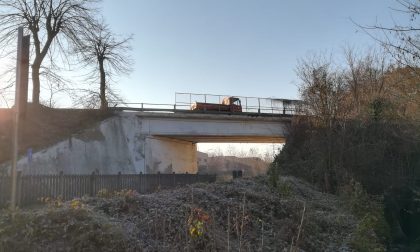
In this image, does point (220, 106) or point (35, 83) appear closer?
point (35, 83)

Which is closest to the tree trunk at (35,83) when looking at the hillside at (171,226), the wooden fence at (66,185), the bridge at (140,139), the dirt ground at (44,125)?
the dirt ground at (44,125)

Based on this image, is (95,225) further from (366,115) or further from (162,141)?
(162,141)

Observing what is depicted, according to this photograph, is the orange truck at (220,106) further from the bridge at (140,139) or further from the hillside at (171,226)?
the hillside at (171,226)

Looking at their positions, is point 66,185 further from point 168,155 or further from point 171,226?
point 168,155

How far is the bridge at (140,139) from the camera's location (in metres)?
33.6

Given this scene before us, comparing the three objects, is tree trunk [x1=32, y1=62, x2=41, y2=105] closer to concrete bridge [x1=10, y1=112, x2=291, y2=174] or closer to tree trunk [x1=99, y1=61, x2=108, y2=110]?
tree trunk [x1=99, y1=61, x2=108, y2=110]

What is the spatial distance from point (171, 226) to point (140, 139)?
2922 cm

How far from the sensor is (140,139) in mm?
37281

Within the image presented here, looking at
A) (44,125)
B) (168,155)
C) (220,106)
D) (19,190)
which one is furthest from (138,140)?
(19,190)

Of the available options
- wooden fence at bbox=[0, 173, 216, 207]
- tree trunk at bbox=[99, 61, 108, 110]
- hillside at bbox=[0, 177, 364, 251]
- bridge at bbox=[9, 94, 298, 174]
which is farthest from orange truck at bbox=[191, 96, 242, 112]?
hillside at bbox=[0, 177, 364, 251]

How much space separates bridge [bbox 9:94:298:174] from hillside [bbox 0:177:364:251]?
73.1ft

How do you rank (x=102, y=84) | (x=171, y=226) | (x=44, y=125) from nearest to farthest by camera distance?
(x=171, y=226), (x=44, y=125), (x=102, y=84)

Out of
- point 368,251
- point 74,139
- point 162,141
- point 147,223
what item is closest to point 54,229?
point 147,223

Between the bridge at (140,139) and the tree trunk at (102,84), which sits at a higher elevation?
the tree trunk at (102,84)
